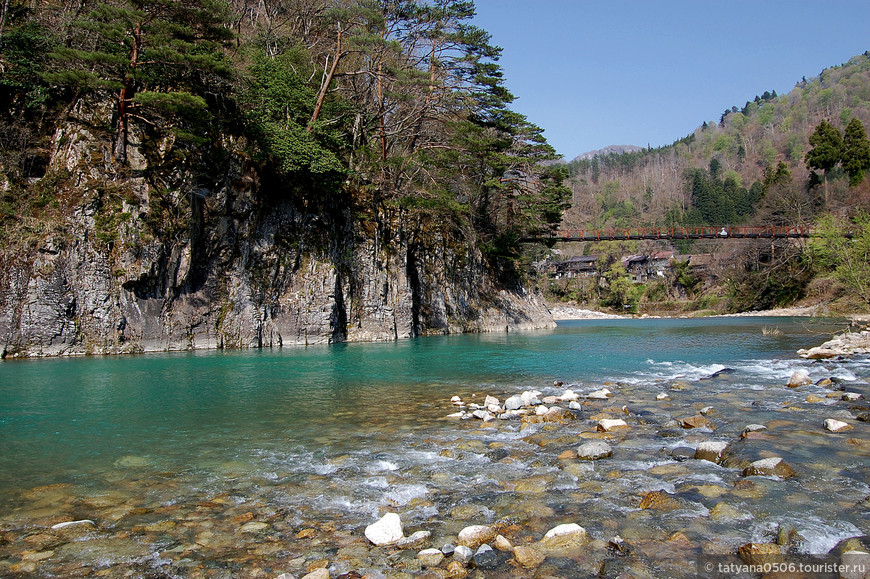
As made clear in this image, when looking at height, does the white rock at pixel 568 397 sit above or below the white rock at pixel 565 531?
below

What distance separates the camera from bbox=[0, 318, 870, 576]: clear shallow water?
5.27m

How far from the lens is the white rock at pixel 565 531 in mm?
4785

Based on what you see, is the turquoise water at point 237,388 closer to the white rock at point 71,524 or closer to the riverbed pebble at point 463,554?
the white rock at point 71,524

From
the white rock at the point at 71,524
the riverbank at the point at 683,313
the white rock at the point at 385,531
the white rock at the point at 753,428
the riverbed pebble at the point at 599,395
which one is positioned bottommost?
the riverbank at the point at 683,313

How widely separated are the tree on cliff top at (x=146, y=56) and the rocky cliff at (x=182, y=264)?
1.64 meters

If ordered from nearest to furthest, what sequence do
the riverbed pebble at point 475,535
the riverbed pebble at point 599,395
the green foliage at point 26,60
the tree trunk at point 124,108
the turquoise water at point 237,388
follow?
1. the riverbed pebble at point 475,535
2. the turquoise water at point 237,388
3. the riverbed pebble at point 599,395
4. the green foliage at point 26,60
5. the tree trunk at point 124,108

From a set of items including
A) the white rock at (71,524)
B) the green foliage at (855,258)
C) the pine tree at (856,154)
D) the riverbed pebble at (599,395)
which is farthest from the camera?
the pine tree at (856,154)

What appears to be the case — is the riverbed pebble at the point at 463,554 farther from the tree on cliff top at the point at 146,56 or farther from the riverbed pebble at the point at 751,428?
the tree on cliff top at the point at 146,56

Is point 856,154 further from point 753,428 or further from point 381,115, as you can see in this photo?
point 753,428

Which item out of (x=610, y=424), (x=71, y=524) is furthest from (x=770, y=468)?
(x=71, y=524)

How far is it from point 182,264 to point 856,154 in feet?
245

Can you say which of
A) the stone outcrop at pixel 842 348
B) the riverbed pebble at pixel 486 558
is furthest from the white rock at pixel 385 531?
the stone outcrop at pixel 842 348

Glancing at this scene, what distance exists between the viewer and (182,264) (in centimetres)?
2538

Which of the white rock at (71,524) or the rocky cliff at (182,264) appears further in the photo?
the rocky cliff at (182,264)
